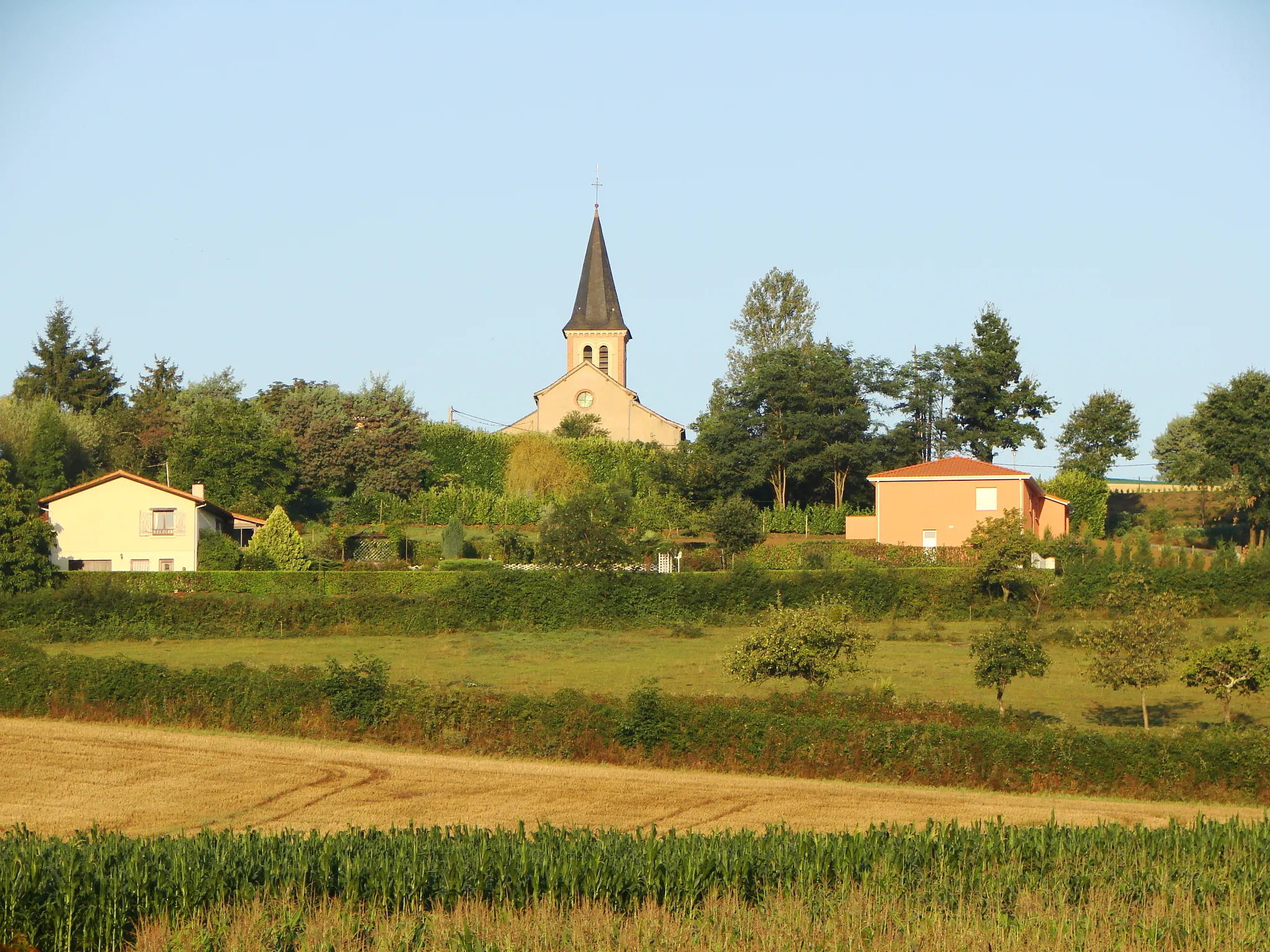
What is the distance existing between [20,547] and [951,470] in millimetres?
36686

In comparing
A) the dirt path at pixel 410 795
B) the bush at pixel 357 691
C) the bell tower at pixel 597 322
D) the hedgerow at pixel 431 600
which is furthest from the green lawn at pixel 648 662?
the bell tower at pixel 597 322

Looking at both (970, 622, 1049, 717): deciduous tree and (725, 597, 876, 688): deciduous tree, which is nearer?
(970, 622, 1049, 717): deciduous tree

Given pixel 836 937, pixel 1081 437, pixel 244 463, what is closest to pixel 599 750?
pixel 836 937

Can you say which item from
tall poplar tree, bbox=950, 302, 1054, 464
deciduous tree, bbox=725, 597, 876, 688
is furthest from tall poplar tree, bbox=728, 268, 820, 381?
deciduous tree, bbox=725, 597, 876, 688

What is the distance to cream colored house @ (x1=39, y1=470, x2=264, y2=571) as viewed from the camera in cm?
4800

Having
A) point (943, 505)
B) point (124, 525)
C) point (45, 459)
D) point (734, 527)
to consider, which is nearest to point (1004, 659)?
point (734, 527)

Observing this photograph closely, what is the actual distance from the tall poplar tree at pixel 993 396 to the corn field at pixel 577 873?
5547 centimetres

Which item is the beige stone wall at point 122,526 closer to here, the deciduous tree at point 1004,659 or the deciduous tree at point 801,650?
the deciduous tree at point 801,650

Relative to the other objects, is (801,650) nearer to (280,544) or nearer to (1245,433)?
(280,544)

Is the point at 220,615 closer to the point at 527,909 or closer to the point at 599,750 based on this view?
the point at 599,750

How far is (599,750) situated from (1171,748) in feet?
33.0

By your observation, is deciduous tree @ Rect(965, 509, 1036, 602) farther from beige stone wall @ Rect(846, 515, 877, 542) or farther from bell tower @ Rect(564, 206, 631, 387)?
bell tower @ Rect(564, 206, 631, 387)

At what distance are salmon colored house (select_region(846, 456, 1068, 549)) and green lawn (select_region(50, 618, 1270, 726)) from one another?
12463 millimetres

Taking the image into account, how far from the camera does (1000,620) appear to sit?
42.7 metres
